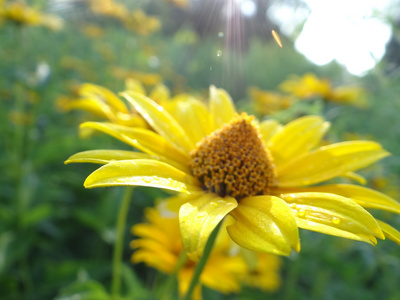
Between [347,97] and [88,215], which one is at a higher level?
[88,215]

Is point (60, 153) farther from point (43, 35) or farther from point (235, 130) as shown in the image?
point (43, 35)

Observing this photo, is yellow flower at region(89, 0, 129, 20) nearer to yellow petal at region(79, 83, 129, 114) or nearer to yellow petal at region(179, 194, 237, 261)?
yellow petal at region(79, 83, 129, 114)

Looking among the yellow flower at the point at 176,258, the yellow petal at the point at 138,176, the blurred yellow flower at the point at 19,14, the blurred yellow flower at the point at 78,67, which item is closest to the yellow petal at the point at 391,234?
the yellow petal at the point at 138,176

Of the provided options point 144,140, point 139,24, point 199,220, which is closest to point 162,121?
point 144,140

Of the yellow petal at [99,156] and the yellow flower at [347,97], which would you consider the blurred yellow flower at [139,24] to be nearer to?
the yellow flower at [347,97]

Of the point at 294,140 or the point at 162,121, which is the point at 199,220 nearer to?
the point at 162,121

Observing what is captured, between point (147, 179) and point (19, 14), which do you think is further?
point (19, 14)

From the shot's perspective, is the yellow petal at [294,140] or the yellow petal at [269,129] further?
the yellow petal at [269,129]
